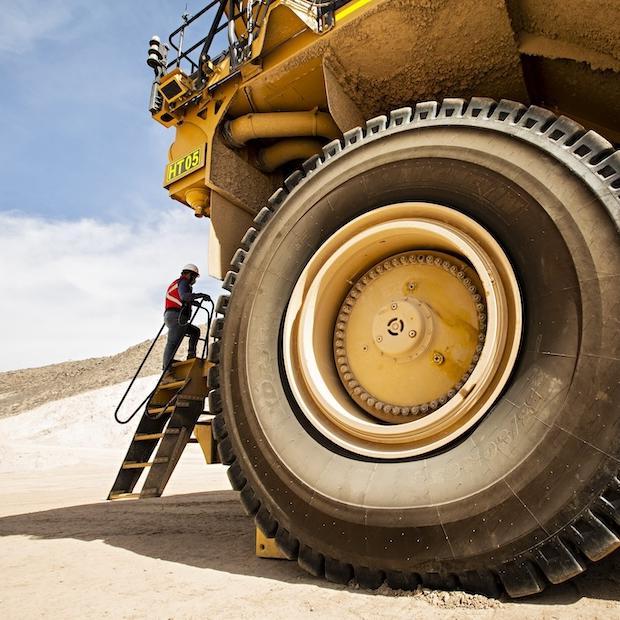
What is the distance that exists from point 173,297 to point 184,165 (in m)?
2.26

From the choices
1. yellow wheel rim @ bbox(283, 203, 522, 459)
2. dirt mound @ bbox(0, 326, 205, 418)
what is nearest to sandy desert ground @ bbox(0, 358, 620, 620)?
yellow wheel rim @ bbox(283, 203, 522, 459)

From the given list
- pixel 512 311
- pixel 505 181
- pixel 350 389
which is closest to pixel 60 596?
pixel 350 389

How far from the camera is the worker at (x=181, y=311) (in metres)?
4.45

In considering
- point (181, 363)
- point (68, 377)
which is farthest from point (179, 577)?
point (68, 377)

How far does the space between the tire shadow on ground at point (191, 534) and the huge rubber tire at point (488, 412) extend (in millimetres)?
206

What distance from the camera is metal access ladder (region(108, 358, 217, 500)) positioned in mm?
3156

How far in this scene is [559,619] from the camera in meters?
1.31

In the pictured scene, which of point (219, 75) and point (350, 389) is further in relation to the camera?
point (219, 75)

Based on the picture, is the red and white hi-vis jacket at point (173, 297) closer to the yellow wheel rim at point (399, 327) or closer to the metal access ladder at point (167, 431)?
the metal access ladder at point (167, 431)

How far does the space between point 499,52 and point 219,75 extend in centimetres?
177

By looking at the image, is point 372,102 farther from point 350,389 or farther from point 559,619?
point 559,619

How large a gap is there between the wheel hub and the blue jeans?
218 cm

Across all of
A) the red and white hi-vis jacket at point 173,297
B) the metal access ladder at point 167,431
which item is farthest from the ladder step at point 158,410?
the red and white hi-vis jacket at point 173,297

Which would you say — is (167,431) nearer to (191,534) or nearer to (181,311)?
(191,534)
